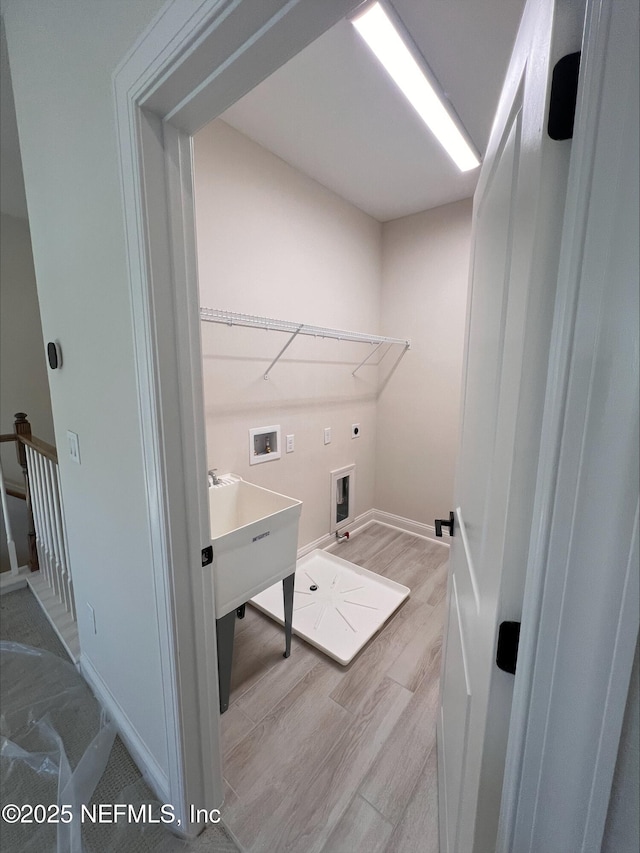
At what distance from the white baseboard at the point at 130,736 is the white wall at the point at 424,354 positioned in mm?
2351

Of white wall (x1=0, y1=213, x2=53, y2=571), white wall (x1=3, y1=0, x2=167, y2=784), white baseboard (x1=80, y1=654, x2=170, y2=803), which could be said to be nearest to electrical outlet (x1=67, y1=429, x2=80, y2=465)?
white wall (x1=3, y1=0, x2=167, y2=784)

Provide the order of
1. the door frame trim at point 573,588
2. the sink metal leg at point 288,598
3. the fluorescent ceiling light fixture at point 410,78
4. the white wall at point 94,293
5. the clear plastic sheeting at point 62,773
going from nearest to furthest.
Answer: the door frame trim at point 573,588 < the white wall at point 94,293 < the clear plastic sheeting at point 62,773 < the fluorescent ceiling light fixture at point 410,78 < the sink metal leg at point 288,598

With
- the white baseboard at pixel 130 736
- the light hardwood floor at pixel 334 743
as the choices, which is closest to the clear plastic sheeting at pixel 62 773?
the white baseboard at pixel 130 736

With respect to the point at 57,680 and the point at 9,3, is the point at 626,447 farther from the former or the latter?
the point at 57,680

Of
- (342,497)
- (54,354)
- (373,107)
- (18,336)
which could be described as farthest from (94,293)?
(18,336)

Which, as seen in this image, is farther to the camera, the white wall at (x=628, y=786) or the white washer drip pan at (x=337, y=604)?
the white washer drip pan at (x=337, y=604)

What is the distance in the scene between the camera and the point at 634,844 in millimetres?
358

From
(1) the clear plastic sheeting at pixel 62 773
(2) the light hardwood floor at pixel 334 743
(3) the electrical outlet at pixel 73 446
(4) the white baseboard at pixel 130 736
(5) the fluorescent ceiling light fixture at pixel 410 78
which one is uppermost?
(5) the fluorescent ceiling light fixture at pixel 410 78

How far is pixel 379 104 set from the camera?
157cm

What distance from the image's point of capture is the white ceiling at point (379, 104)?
4.02ft

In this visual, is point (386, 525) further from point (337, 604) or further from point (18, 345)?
point (18, 345)

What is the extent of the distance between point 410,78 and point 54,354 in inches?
73.1

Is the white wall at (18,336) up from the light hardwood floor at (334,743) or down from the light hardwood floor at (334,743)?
up

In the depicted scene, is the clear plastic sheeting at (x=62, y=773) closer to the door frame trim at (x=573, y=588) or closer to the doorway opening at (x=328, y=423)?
the doorway opening at (x=328, y=423)
